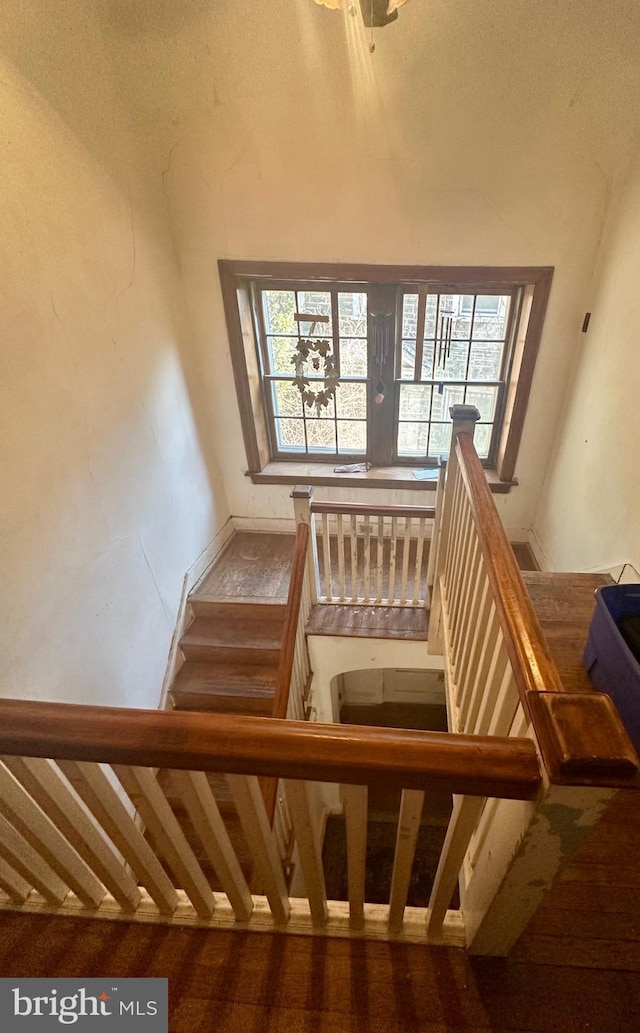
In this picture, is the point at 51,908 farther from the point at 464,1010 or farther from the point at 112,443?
the point at 112,443

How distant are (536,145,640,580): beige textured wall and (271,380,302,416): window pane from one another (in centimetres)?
178

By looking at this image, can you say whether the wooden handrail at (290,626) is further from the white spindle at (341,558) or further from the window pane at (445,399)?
the window pane at (445,399)

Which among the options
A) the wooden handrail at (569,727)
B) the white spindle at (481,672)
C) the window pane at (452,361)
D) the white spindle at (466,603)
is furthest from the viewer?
the window pane at (452,361)

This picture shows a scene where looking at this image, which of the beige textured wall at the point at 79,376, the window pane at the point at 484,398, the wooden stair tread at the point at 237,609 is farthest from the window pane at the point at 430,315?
the wooden stair tread at the point at 237,609

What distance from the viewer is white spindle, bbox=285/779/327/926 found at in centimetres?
73

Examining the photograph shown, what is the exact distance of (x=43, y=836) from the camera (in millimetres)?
878

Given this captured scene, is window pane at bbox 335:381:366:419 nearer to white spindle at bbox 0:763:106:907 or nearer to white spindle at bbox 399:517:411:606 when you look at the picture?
white spindle at bbox 399:517:411:606

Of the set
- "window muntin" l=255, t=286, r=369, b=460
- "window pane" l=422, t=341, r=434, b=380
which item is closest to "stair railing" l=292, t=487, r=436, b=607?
"window muntin" l=255, t=286, r=369, b=460

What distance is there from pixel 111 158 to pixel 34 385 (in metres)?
1.21

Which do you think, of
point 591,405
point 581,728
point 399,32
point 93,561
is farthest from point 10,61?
point 591,405

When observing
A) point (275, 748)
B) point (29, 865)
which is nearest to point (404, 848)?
point (275, 748)

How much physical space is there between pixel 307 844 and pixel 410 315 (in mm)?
2754

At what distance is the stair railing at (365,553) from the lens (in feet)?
7.59

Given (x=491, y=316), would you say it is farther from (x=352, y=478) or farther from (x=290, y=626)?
(x=290, y=626)
